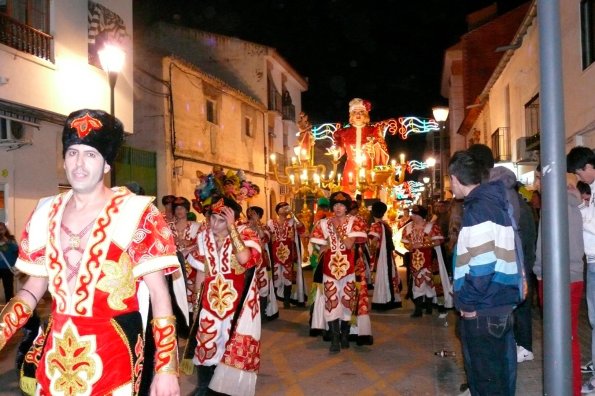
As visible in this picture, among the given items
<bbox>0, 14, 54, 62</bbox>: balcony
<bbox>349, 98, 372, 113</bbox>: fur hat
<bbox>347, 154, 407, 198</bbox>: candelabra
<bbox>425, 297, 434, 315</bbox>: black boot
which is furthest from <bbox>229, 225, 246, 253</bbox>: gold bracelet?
<bbox>349, 98, 372, 113</bbox>: fur hat

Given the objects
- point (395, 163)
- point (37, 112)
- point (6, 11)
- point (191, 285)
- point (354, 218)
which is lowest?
point (191, 285)

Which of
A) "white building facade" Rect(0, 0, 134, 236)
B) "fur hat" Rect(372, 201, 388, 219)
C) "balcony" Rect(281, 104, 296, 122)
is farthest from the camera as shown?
→ "balcony" Rect(281, 104, 296, 122)

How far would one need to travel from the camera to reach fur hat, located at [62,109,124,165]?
10.4 ft

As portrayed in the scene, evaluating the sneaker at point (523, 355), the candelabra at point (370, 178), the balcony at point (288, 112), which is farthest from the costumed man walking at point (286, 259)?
the balcony at point (288, 112)

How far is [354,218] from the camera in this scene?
8703 mm

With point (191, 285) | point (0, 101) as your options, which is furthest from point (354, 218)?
point (0, 101)

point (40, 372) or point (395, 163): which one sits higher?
point (395, 163)

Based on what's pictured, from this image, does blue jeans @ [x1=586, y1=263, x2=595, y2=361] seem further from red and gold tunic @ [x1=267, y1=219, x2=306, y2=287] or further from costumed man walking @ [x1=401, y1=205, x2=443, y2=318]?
red and gold tunic @ [x1=267, y1=219, x2=306, y2=287]

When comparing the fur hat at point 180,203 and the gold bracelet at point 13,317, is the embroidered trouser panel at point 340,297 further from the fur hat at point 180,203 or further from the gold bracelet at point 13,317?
the gold bracelet at point 13,317

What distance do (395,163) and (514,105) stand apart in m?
5.93

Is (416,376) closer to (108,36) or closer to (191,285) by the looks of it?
(191,285)

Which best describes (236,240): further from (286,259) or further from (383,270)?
(286,259)

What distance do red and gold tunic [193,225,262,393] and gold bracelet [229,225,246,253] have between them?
0.13 metres

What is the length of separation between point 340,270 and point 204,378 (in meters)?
3.13
